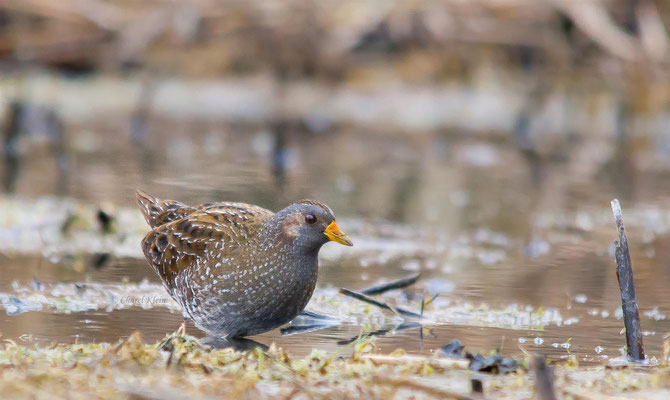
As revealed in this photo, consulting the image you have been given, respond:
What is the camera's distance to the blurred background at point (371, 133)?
8.45m

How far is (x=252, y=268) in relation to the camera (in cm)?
582

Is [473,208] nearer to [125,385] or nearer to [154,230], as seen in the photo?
[154,230]

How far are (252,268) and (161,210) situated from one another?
4.31ft

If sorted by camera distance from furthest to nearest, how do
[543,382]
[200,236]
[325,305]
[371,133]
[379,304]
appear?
[371,133], [325,305], [379,304], [200,236], [543,382]

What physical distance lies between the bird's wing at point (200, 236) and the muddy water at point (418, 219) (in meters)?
0.32

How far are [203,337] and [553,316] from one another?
205 cm

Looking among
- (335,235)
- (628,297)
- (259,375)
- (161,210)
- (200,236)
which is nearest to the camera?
(259,375)

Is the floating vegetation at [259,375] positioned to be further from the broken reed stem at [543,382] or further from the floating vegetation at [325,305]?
the floating vegetation at [325,305]

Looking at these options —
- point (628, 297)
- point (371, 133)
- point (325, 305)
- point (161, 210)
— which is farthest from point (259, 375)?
point (371, 133)

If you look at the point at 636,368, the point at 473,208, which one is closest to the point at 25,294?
the point at 636,368

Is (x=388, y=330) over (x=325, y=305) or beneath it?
beneath

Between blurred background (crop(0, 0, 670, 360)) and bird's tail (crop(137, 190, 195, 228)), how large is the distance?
1.90 ft

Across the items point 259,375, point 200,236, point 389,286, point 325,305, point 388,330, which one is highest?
point 200,236

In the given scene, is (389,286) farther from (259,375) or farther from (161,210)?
(259,375)
